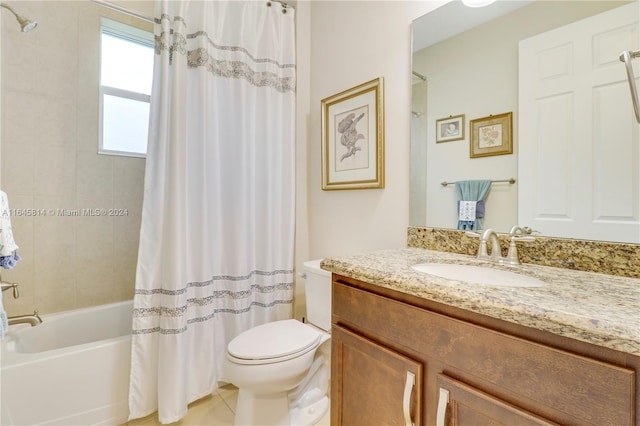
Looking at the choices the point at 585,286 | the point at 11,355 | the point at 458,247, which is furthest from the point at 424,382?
the point at 11,355

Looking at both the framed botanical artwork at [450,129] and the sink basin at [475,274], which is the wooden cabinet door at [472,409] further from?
the framed botanical artwork at [450,129]

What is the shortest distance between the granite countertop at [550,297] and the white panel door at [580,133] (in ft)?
0.61

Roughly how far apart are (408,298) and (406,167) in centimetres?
85

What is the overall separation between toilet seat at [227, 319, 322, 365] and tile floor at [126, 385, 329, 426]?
1.65 feet

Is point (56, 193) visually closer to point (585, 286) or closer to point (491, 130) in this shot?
point (491, 130)

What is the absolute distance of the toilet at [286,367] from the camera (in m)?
1.24

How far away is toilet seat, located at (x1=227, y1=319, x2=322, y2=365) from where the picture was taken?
124 cm

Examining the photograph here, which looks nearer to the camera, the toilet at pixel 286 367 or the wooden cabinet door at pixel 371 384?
the wooden cabinet door at pixel 371 384

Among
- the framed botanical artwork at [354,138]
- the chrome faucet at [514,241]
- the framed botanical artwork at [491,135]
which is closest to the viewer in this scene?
the chrome faucet at [514,241]

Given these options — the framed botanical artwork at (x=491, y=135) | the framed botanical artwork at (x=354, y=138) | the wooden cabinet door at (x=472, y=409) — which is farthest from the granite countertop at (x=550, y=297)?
the framed botanical artwork at (x=354, y=138)

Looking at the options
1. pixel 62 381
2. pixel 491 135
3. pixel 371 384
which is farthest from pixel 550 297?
pixel 62 381

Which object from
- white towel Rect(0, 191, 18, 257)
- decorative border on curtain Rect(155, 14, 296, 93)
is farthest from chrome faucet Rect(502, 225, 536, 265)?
white towel Rect(0, 191, 18, 257)

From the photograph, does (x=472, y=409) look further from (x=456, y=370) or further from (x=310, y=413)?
(x=310, y=413)

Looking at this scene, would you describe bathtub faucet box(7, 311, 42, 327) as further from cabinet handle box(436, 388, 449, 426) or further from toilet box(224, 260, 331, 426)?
cabinet handle box(436, 388, 449, 426)
